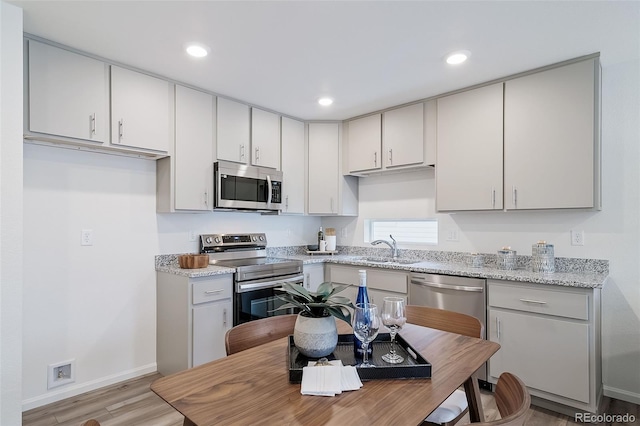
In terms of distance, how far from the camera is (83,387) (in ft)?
8.41

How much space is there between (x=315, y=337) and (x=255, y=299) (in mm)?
1863

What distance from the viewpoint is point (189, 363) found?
2578mm

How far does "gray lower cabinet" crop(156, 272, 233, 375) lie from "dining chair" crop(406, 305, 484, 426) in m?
1.51

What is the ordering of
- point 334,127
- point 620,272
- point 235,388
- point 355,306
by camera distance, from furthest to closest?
point 334,127
point 620,272
point 355,306
point 235,388

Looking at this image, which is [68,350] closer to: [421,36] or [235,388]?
[235,388]

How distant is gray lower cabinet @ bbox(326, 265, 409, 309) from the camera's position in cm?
303

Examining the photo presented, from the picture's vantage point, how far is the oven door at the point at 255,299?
283 centimetres

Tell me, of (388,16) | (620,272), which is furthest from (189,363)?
(620,272)

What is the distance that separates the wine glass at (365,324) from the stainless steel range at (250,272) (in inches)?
69.8

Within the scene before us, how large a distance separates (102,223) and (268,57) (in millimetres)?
1767

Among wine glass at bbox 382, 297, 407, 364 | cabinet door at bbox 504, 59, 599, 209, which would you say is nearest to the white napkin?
wine glass at bbox 382, 297, 407, 364

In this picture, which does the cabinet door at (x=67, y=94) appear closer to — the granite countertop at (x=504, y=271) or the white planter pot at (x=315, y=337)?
the granite countertop at (x=504, y=271)

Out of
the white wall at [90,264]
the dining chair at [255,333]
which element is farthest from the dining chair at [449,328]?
the white wall at [90,264]

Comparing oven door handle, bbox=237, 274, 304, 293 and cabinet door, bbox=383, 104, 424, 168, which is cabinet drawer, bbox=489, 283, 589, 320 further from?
oven door handle, bbox=237, 274, 304, 293
